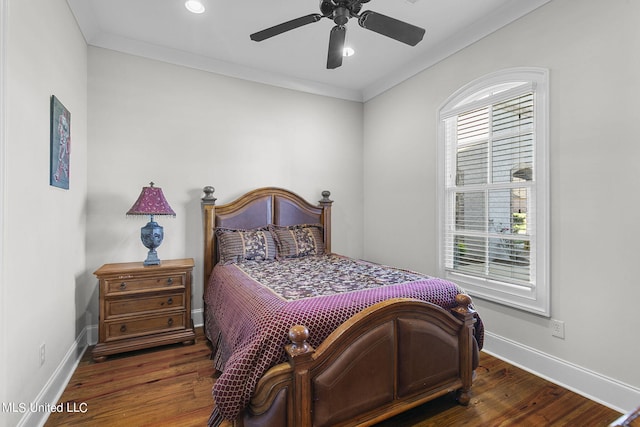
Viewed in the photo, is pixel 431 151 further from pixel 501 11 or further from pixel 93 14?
pixel 93 14

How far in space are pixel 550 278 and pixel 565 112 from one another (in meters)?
1.21

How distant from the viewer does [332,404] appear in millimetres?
1514

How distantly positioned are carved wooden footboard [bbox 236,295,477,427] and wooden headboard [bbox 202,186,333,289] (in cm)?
209

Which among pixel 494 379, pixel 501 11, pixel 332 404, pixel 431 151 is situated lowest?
pixel 494 379

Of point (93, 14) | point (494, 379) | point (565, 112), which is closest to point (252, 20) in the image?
point (93, 14)

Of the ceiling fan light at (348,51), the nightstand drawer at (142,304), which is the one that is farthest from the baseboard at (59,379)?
the ceiling fan light at (348,51)

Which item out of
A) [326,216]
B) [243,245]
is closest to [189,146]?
[243,245]

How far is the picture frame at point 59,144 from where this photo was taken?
6.56 ft

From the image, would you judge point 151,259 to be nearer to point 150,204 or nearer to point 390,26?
point 150,204

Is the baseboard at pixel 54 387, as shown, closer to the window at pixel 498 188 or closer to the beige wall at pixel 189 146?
the beige wall at pixel 189 146

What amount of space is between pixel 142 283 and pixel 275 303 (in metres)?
1.65

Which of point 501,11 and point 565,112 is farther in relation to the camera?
point 501,11

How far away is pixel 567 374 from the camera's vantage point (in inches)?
86.1

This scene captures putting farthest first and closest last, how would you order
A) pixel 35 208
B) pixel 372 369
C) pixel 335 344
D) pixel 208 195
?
1. pixel 208 195
2. pixel 35 208
3. pixel 372 369
4. pixel 335 344
